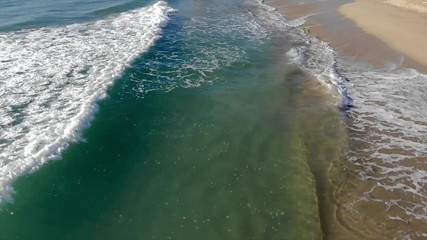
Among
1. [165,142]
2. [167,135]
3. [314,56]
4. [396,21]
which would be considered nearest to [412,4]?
[396,21]

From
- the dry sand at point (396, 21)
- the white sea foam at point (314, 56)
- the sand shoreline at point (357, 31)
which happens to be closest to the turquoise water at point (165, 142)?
the white sea foam at point (314, 56)

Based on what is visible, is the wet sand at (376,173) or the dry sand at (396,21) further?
the dry sand at (396,21)

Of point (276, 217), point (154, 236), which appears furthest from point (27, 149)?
point (276, 217)

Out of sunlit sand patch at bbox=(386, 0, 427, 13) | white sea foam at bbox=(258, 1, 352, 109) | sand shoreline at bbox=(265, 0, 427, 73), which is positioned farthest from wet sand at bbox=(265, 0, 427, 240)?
sunlit sand patch at bbox=(386, 0, 427, 13)

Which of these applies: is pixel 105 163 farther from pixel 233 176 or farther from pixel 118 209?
pixel 233 176

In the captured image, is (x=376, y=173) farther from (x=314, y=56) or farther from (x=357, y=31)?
(x=357, y=31)

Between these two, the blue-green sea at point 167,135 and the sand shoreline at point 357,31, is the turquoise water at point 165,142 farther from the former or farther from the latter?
the sand shoreline at point 357,31

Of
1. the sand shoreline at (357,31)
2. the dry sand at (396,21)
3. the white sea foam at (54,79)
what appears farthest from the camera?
the dry sand at (396,21)
